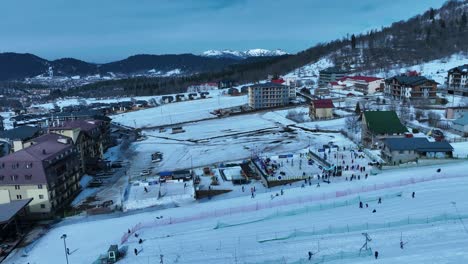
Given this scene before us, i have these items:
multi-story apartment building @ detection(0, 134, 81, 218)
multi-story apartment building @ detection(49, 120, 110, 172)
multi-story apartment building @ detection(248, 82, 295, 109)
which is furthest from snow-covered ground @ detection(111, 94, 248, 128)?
multi-story apartment building @ detection(0, 134, 81, 218)

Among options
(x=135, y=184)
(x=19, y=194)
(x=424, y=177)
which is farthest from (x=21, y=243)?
(x=424, y=177)

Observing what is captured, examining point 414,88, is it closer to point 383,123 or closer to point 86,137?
point 383,123

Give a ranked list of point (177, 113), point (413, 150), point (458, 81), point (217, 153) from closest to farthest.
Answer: point (413, 150), point (217, 153), point (458, 81), point (177, 113)

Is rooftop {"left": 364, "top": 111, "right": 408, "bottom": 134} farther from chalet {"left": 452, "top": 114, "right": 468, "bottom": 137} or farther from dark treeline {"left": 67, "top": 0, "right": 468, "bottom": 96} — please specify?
dark treeline {"left": 67, "top": 0, "right": 468, "bottom": 96}

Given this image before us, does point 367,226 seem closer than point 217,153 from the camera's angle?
Yes

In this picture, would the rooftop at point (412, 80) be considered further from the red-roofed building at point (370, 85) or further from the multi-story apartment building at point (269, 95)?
the multi-story apartment building at point (269, 95)

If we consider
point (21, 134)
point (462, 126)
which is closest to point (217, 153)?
point (21, 134)
